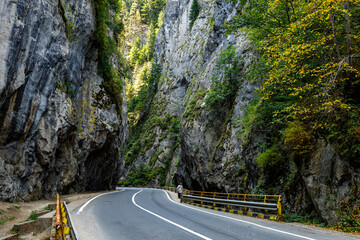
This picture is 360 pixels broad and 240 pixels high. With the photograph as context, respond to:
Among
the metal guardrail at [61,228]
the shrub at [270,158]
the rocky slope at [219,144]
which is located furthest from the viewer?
the shrub at [270,158]

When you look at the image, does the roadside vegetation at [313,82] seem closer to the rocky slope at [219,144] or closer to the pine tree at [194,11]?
the rocky slope at [219,144]

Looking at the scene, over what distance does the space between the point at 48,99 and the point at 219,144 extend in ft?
49.0

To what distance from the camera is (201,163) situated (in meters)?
25.5

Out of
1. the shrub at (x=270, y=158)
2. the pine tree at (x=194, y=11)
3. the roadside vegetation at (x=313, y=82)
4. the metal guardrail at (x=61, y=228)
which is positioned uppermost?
the pine tree at (x=194, y=11)

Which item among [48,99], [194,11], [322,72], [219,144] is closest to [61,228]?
[322,72]

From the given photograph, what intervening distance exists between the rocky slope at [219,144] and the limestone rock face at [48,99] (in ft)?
36.0

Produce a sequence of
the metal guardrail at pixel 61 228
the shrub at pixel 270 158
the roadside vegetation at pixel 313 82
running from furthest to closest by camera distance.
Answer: the shrub at pixel 270 158, the roadside vegetation at pixel 313 82, the metal guardrail at pixel 61 228

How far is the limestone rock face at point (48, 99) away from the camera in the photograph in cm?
1305

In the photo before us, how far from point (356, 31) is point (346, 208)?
25.8 feet

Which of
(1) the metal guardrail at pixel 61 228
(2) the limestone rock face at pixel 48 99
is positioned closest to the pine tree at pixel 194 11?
(2) the limestone rock face at pixel 48 99

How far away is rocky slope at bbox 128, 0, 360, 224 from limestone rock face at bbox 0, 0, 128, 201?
11.0 metres

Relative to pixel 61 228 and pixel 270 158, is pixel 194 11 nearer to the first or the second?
pixel 270 158

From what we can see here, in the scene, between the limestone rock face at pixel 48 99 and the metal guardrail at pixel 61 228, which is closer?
the metal guardrail at pixel 61 228

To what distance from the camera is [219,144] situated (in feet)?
74.5
